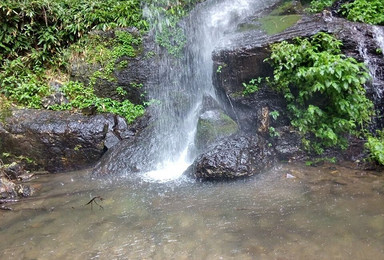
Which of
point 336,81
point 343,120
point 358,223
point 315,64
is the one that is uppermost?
point 315,64

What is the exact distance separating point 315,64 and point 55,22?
324 inches

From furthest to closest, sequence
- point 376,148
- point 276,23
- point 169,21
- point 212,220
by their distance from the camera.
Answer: point 169,21, point 276,23, point 376,148, point 212,220

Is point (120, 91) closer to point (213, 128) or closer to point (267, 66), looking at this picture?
point (213, 128)

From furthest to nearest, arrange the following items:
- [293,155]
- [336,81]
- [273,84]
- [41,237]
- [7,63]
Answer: [7,63], [273,84], [293,155], [336,81], [41,237]

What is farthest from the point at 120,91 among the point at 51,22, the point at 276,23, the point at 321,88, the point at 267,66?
the point at 321,88

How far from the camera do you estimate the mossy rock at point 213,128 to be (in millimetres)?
6699

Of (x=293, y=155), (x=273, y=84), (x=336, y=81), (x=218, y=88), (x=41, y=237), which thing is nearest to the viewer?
(x=41, y=237)

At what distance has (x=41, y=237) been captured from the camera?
3979mm

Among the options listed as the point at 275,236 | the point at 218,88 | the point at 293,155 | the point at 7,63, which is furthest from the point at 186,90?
the point at 275,236

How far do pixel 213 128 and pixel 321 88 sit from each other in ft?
8.09

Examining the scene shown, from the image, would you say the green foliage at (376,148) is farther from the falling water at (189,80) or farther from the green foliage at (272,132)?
the falling water at (189,80)

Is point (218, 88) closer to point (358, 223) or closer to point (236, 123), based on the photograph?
point (236, 123)

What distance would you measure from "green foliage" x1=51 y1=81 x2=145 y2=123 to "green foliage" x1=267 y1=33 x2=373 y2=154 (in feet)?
13.5

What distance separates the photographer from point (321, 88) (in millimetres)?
5859
